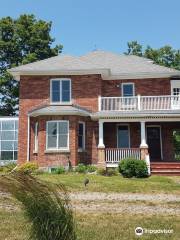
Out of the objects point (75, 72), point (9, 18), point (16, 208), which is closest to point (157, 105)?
point (75, 72)

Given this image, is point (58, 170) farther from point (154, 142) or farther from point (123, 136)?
point (154, 142)

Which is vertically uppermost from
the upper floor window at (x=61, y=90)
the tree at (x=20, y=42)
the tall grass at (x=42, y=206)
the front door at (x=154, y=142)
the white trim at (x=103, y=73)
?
the tree at (x=20, y=42)

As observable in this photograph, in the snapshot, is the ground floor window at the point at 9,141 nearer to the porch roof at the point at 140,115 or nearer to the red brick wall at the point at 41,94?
the red brick wall at the point at 41,94

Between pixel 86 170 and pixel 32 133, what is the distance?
16.4 feet

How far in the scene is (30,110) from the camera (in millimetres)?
24266

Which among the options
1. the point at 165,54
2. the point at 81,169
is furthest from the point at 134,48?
the point at 81,169

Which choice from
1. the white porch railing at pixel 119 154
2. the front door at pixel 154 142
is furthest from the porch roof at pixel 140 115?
the front door at pixel 154 142

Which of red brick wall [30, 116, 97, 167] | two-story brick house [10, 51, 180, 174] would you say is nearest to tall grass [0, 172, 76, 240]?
two-story brick house [10, 51, 180, 174]

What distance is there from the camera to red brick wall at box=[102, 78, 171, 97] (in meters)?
25.0

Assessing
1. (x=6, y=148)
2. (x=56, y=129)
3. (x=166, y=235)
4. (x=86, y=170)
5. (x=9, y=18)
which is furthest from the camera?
(x=9, y=18)

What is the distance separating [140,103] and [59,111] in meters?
5.13

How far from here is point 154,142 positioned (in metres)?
24.9

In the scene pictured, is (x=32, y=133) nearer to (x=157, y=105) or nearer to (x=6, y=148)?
(x=6, y=148)

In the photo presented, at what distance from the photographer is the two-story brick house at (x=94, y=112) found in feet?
73.7
